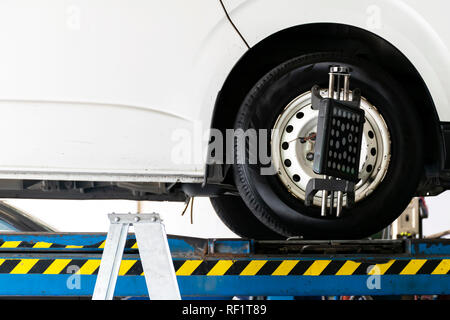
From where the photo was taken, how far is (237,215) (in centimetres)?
345

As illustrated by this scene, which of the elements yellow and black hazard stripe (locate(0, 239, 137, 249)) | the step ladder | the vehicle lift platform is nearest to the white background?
yellow and black hazard stripe (locate(0, 239, 137, 249))

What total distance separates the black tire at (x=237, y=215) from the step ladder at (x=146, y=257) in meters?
1.28

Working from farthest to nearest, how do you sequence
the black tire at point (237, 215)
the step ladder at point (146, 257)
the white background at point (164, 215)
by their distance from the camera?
the white background at point (164, 215) < the black tire at point (237, 215) < the step ladder at point (146, 257)

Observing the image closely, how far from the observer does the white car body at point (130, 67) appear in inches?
98.2

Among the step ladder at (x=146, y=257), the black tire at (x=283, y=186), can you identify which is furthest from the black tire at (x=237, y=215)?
the step ladder at (x=146, y=257)

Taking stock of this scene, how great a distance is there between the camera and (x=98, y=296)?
211cm

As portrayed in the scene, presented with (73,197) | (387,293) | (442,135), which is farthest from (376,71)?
(73,197)

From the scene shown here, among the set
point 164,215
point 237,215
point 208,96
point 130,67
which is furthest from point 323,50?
point 164,215

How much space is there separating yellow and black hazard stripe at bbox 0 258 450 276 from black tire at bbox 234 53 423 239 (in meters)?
0.14

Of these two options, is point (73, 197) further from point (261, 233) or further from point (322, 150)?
point (322, 150)

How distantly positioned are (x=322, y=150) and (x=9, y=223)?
74.1 inches

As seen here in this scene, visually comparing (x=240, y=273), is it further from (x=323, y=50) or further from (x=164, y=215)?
(x=164, y=215)

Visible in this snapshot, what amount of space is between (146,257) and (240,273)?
624 millimetres

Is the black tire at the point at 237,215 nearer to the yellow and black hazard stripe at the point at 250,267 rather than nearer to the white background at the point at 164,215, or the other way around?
the yellow and black hazard stripe at the point at 250,267
